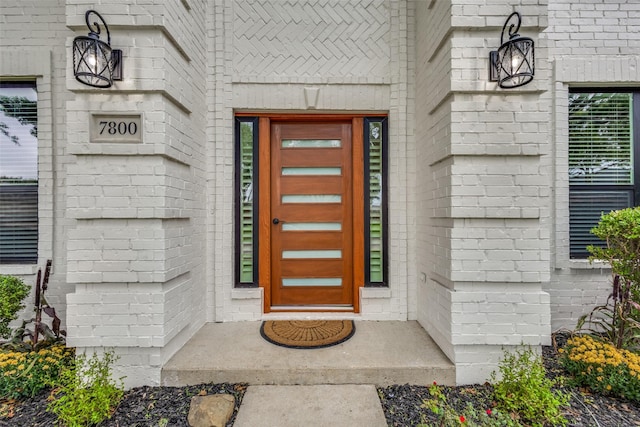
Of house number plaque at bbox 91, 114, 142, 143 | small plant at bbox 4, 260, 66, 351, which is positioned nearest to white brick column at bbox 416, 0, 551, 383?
house number plaque at bbox 91, 114, 142, 143

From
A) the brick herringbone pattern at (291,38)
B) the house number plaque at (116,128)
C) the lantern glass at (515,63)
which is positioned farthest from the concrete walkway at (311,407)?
the brick herringbone pattern at (291,38)

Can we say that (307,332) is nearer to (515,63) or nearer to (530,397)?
(530,397)

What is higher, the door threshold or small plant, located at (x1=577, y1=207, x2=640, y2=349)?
small plant, located at (x1=577, y1=207, x2=640, y2=349)

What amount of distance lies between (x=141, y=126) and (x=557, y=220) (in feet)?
13.0

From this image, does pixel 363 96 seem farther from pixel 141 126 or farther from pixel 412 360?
pixel 412 360

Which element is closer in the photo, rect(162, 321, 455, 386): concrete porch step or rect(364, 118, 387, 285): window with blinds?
rect(162, 321, 455, 386): concrete porch step

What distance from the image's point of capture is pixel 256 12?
117 inches

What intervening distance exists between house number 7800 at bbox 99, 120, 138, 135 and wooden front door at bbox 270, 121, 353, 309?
1.34 meters

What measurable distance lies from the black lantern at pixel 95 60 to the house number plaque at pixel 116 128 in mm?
235

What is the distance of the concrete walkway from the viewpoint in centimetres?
177

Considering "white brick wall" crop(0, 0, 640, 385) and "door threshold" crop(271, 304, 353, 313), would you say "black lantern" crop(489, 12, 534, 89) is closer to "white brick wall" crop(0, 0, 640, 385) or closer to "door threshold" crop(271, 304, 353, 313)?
"white brick wall" crop(0, 0, 640, 385)

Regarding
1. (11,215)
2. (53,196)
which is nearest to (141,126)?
(53,196)

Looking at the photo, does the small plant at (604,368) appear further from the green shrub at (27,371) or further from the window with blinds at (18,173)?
the window with blinds at (18,173)

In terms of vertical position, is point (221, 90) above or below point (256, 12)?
below
